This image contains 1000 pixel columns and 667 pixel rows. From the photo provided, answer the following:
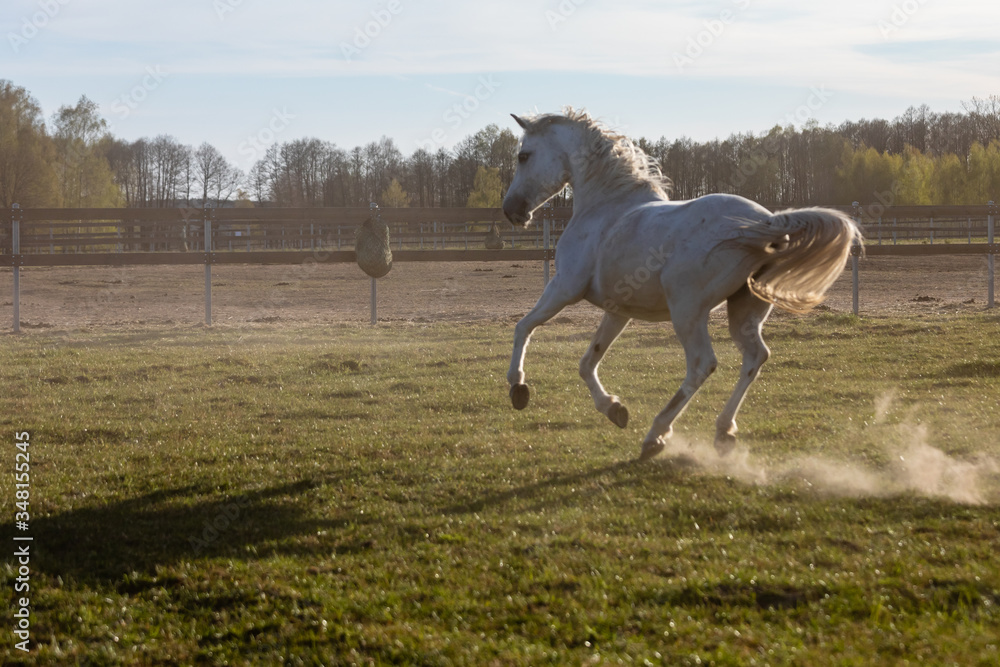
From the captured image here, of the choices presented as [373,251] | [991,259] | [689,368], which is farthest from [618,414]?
[991,259]

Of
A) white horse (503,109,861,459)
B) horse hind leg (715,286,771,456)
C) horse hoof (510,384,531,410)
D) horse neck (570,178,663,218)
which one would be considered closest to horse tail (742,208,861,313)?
white horse (503,109,861,459)

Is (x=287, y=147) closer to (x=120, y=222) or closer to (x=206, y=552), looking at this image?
(x=120, y=222)

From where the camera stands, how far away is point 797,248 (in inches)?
221

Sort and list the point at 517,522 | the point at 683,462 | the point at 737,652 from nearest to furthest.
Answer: the point at 737,652, the point at 517,522, the point at 683,462

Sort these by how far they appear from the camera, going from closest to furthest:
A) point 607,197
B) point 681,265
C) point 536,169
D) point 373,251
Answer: point 681,265 < point 607,197 < point 536,169 < point 373,251

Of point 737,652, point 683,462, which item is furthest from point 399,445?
point 737,652

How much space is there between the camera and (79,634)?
129 inches

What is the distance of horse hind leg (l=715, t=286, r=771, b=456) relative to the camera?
5.75 m

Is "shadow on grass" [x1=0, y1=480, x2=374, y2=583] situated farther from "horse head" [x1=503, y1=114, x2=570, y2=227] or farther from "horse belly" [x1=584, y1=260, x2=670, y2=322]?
"horse head" [x1=503, y1=114, x2=570, y2=227]

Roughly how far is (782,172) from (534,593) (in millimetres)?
61444

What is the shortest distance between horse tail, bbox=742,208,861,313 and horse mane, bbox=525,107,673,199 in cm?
120

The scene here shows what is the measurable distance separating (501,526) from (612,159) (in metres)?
3.27

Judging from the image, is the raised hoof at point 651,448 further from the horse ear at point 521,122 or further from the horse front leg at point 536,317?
the horse ear at point 521,122

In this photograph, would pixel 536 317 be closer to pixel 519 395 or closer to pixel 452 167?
pixel 519 395
